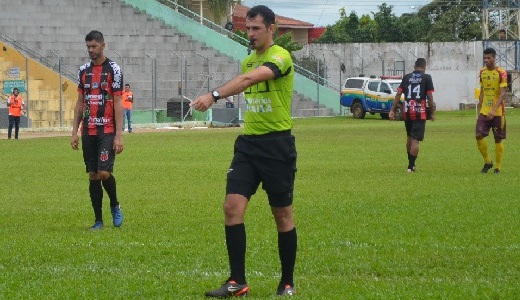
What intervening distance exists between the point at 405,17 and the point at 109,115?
90.4 m

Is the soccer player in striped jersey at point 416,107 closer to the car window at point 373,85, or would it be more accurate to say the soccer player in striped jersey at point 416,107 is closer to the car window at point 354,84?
the car window at point 373,85

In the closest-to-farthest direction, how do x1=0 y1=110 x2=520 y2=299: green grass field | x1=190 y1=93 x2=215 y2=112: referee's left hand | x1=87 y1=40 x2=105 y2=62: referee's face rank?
x1=190 y1=93 x2=215 y2=112: referee's left hand → x1=0 y1=110 x2=520 y2=299: green grass field → x1=87 y1=40 x2=105 y2=62: referee's face

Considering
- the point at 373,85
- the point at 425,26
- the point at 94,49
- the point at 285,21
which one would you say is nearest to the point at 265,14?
the point at 94,49

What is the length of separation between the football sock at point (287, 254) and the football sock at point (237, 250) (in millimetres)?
295

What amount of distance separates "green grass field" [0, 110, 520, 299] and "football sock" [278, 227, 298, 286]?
0.18 metres

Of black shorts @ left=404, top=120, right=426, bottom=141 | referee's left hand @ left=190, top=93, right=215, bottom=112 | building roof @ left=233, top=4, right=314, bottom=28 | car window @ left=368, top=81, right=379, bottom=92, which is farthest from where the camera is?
building roof @ left=233, top=4, right=314, bottom=28

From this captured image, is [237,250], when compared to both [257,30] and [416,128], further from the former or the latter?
[416,128]

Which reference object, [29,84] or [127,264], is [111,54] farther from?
[127,264]

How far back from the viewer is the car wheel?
191 ft

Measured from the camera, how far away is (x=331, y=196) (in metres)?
16.2

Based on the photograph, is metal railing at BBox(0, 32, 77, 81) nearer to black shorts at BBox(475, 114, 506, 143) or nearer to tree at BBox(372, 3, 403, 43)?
black shorts at BBox(475, 114, 506, 143)

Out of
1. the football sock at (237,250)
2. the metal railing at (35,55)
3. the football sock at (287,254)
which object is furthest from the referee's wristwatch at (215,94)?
the metal railing at (35,55)

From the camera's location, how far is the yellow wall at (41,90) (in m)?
48.0

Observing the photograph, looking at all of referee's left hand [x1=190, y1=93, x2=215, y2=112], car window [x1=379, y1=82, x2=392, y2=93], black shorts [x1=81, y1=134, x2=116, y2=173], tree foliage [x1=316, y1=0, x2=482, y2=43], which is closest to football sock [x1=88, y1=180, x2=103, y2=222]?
black shorts [x1=81, y1=134, x2=116, y2=173]
